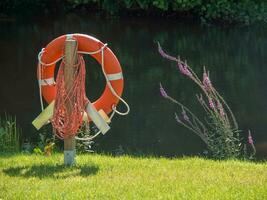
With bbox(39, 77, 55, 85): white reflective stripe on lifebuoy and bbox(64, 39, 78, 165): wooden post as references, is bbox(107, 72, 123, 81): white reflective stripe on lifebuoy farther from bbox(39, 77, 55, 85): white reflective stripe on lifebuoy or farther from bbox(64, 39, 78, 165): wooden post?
bbox(39, 77, 55, 85): white reflective stripe on lifebuoy

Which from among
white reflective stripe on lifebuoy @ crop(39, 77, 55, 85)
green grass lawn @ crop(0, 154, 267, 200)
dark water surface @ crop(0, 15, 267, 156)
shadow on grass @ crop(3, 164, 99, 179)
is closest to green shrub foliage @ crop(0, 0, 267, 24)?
dark water surface @ crop(0, 15, 267, 156)

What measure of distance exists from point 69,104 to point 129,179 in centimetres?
89

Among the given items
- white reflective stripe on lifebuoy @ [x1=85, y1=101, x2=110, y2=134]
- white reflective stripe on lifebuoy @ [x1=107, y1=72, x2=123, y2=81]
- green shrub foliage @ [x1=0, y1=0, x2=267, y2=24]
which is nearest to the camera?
white reflective stripe on lifebuoy @ [x1=85, y1=101, x2=110, y2=134]

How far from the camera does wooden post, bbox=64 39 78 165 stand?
16.2 feet

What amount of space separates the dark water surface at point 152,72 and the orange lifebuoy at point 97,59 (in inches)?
69.7

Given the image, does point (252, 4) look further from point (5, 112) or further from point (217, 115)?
point (217, 115)

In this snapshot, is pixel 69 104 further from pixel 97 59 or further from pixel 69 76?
pixel 97 59

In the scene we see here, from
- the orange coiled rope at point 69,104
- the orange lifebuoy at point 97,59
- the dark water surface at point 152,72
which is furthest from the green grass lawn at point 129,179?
the dark water surface at point 152,72

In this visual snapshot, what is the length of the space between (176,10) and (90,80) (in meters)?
8.37

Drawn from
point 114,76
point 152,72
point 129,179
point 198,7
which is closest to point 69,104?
point 114,76

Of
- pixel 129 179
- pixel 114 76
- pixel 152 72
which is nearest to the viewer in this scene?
pixel 129 179

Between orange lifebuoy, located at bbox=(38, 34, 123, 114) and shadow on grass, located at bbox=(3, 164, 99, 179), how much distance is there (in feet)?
2.14

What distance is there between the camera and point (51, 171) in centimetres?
471

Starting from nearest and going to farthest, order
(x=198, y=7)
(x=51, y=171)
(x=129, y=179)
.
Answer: (x=129, y=179) → (x=51, y=171) → (x=198, y=7)
